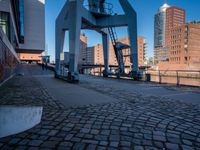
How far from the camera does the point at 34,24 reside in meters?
75.4

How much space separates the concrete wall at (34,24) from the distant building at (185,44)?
205 feet

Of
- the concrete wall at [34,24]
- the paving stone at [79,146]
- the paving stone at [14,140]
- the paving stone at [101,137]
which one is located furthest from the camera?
the concrete wall at [34,24]

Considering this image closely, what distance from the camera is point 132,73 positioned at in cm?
1766

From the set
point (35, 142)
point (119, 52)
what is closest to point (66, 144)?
point (35, 142)

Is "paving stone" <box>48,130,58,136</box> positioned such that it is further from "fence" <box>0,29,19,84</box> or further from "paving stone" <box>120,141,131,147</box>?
"fence" <box>0,29,19,84</box>

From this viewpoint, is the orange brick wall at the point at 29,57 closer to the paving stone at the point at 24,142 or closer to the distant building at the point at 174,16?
the paving stone at the point at 24,142

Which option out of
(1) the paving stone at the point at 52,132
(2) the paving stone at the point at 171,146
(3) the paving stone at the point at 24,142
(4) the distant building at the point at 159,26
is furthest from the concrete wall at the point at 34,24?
(4) the distant building at the point at 159,26

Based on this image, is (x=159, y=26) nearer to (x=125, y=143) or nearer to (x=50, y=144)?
(x=125, y=143)

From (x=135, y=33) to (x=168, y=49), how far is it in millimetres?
93170

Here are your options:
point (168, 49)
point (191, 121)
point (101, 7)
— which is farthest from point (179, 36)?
point (191, 121)

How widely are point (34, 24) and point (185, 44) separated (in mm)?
71315

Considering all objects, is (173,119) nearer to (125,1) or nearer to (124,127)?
(124,127)

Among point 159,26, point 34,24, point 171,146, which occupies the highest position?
point 159,26

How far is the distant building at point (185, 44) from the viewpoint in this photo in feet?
305
